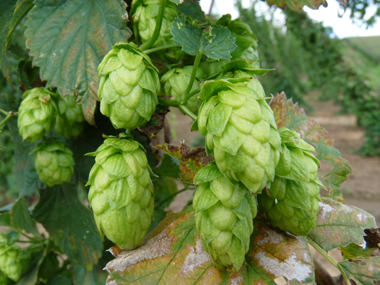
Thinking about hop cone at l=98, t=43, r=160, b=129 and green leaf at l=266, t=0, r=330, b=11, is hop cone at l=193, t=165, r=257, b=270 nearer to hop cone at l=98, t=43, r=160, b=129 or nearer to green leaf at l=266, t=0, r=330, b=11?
hop cone at l=98, t=43, r=160, b=129

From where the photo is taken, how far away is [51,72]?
72 centimetres

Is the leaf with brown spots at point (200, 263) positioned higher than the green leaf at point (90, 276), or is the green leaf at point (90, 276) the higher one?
the leaf with brown spots at point (200, 263)

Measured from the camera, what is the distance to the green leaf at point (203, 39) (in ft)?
1.98

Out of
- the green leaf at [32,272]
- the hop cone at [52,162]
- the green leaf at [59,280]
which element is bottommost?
the green leaf at [59,280]

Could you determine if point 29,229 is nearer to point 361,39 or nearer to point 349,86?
point 349,86

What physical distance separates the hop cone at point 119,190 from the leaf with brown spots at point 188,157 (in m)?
0.11

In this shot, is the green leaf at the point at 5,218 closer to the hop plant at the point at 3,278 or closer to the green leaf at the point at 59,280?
the hop plant at the point at 3,278

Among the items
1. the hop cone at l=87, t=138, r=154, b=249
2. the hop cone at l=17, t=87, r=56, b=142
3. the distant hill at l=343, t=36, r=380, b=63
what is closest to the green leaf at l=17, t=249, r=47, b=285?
the hop cone at l=17, t=87, r=56, b=142

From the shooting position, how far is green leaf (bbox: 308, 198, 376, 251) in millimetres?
741

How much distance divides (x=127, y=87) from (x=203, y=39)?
0.63ft

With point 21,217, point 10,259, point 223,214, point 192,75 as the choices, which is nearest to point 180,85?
point 192,75

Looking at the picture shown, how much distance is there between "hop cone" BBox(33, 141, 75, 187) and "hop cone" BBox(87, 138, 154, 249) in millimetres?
254

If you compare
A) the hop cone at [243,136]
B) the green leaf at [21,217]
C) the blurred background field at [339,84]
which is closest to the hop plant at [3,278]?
the green leaf at [21,217]

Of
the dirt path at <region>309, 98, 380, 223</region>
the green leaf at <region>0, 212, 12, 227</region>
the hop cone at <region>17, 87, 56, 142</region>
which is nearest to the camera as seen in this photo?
the hop cone at <region>17, 87, 56, 142</region>
